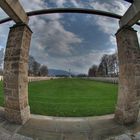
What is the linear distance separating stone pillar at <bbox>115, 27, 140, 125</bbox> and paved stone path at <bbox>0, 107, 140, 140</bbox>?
37cm

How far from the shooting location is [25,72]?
19.2ft

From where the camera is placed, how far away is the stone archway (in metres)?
5.43

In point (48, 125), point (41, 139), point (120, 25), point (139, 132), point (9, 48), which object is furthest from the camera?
point (120, 25)

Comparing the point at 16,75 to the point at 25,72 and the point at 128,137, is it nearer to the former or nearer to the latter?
the point at 25,72

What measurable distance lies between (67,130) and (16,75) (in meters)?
2.26

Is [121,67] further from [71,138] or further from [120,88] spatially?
[71,138]

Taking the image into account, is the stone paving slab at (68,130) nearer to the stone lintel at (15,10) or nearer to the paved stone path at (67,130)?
the paved stone path at (67,130)

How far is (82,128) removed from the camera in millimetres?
5180

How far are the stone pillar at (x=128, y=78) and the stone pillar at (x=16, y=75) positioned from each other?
10.3 ft

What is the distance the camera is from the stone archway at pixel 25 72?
543cm

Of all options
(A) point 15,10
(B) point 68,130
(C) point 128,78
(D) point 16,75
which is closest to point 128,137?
(B) point 68,130

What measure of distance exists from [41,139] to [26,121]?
1.31 m

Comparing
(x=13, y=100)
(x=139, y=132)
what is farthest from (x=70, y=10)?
(x=139, y=132)

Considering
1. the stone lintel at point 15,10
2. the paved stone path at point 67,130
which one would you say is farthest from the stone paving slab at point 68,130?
the stone lintel at point 15,10
